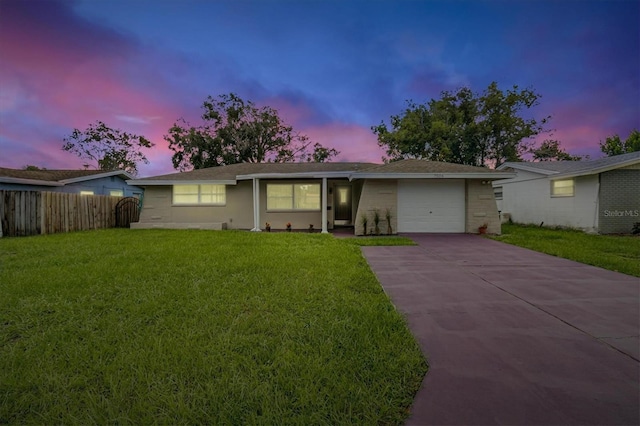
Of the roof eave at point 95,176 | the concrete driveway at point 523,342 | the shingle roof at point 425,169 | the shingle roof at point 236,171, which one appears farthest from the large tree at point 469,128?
the roof eave at point 95,176

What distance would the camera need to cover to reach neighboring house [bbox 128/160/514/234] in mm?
10758

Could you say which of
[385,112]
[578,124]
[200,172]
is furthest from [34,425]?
[385,112]

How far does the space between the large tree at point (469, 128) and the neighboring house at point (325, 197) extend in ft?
43.9

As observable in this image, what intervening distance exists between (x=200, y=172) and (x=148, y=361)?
1294 cm

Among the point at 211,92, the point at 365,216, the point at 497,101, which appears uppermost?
the point at 211,92

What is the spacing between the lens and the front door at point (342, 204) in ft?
46.0

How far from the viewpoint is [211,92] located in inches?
1000

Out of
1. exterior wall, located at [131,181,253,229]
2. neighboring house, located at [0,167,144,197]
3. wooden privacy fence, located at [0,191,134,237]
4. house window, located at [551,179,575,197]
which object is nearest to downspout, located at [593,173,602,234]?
house window, located at [551,179,575,197]

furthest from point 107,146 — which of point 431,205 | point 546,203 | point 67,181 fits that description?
point 546,203

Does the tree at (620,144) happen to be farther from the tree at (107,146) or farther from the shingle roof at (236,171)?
the tree at (107,146)

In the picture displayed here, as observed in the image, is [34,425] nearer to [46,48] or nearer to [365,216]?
[365,216]

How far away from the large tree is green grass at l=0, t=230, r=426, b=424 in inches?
896

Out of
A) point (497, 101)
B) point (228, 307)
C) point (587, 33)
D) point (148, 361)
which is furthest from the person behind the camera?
point (497, 101)

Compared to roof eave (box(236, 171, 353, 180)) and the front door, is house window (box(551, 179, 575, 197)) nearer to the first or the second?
the front door
